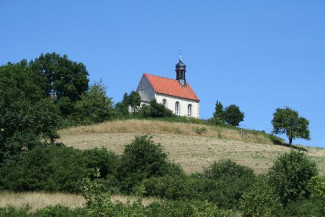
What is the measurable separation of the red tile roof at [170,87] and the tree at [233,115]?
9.87m

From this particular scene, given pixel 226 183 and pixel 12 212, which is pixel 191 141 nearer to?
pixel 226 183

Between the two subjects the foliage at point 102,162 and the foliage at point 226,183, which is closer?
the foliage at point 226,183

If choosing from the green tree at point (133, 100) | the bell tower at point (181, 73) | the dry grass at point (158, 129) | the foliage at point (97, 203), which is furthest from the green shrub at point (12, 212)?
the bell tower at point (181, 73)

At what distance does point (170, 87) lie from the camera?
106000 mm

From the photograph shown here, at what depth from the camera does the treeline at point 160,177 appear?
25.3m

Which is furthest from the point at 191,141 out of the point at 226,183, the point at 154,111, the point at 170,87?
the point at 170,87

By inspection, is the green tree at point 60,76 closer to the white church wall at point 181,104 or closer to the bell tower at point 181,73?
the white church wall at point 181,104

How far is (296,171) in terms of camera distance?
85.1 ft

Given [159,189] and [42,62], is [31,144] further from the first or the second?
[42,62]

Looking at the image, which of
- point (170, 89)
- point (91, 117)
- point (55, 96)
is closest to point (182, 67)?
point (170, 89)

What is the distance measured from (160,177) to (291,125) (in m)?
44.6

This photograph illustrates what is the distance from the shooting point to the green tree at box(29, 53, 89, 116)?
77562 mm

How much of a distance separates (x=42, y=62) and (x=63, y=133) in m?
26.9

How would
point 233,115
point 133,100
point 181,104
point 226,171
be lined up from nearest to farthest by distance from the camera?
point 226,171
point 133,100
point 181,104
point 233,115
